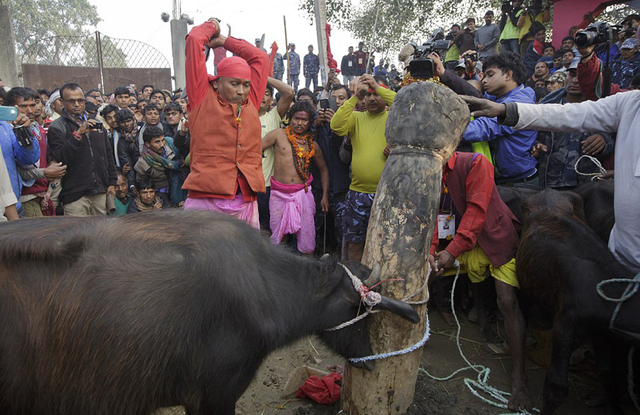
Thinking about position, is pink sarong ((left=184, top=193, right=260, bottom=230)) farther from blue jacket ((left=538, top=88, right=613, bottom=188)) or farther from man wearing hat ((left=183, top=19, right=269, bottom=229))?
blue jacket ((left=538, top=88, right=613, bottom=188))

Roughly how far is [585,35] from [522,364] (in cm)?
271

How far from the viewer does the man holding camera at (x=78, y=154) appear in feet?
17.4

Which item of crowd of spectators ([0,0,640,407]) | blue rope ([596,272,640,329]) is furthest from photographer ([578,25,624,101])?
blue rope ([596,272,640,329])

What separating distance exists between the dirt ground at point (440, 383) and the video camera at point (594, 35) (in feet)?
8.97

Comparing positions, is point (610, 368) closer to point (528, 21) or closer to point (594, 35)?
point (594, 35)

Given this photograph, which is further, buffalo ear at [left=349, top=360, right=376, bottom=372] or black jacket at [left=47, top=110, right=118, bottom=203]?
black jacket at [left=47, top=110, right=118, bottom=203]

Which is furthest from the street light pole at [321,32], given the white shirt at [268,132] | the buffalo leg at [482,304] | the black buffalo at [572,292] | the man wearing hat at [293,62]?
the man wearing hat at [293,62]

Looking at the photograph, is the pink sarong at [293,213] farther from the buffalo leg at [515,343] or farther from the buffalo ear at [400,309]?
the buffalo ear at [400,309]

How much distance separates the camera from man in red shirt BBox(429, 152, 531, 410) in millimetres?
3332

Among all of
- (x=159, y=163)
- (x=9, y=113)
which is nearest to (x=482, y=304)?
(x=159, y=163)

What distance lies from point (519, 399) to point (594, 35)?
2.98 m

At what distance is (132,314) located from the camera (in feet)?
6.07

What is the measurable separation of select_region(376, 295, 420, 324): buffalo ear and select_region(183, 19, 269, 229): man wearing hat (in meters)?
2.05

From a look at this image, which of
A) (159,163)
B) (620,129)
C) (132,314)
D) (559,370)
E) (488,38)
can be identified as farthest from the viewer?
(488,38)
